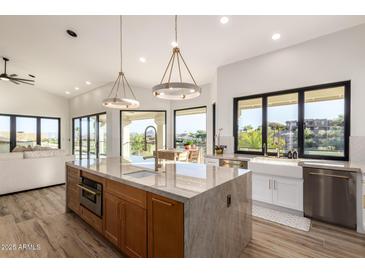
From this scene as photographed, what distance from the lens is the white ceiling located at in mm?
2900

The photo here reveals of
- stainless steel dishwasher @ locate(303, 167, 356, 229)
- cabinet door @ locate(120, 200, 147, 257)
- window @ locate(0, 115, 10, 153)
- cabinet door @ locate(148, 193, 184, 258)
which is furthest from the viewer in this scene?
window @ locate(0, 115, 10, 153)

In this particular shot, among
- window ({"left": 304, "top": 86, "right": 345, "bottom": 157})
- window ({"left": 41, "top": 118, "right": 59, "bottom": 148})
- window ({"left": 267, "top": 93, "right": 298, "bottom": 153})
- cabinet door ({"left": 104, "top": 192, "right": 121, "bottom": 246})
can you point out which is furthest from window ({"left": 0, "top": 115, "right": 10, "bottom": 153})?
window ({"left": 304, "top": 86, "right": 345, "bottom": 157})

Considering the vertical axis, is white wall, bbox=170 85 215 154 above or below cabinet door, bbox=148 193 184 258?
above

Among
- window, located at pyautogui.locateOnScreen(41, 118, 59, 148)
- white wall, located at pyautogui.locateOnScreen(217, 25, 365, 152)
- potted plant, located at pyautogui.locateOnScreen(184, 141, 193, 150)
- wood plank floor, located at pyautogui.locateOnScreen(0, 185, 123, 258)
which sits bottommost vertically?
wood plank floor, located at pyautogui.locateOnScreen(0, 185, 123, 258)

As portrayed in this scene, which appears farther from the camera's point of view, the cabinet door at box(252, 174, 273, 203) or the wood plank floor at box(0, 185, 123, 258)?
the cabinet door at box(252, 174, 273, 203)

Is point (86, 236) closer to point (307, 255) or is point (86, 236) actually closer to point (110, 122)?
point (307, 255)

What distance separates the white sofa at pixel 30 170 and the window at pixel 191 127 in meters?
3.48

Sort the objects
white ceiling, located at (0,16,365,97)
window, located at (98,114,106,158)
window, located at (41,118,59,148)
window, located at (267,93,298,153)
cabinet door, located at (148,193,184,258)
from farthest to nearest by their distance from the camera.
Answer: window, located at (41,118,59,148), window, located at (98,114,106,158), window, located at (267,93,298,153), white ceiling, located at (0,16,365,97), cabinet door, located at (148,193,184,258)

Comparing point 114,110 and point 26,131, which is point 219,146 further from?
point 26,131

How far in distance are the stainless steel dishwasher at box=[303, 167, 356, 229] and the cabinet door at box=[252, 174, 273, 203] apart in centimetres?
51

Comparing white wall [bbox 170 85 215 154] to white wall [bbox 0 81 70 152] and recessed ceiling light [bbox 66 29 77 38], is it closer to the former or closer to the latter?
recessed ceiling light [bbox 66 29 77 38]

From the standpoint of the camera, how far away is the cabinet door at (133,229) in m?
1.61
